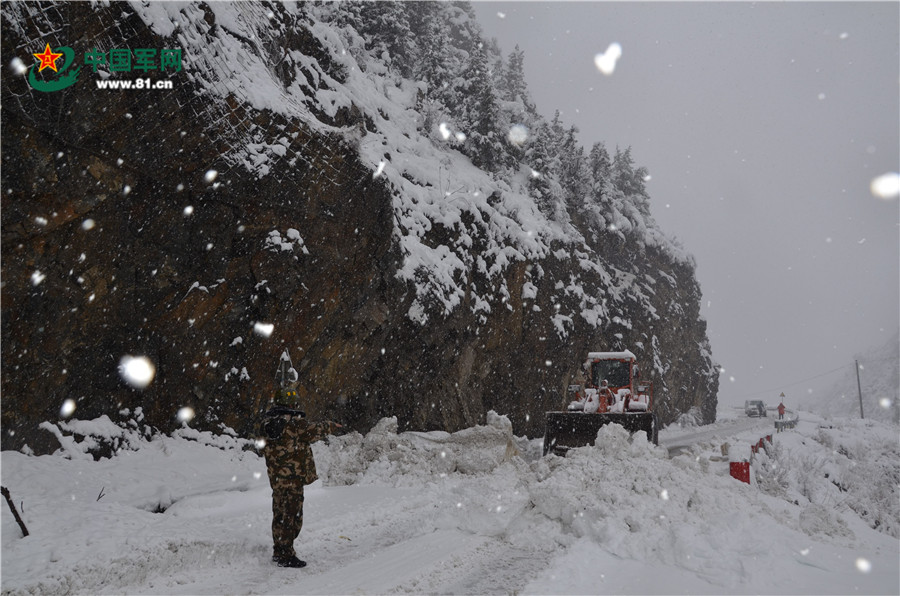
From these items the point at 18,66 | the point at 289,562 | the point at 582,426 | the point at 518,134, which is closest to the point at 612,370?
the point at 582,426

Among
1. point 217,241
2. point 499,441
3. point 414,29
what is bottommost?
point 499,441

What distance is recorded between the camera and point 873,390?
86.7 m

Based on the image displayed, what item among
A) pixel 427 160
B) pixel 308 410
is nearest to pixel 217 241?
pixel 308 410

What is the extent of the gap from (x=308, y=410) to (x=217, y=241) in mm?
4419

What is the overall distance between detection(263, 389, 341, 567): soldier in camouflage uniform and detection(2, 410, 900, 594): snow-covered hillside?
288 mm

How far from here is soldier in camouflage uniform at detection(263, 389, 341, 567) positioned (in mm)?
5109

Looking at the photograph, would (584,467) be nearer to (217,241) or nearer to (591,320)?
(217,241)

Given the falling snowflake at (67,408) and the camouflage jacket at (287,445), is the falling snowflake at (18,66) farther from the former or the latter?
the camouflage jacket at (287,445)

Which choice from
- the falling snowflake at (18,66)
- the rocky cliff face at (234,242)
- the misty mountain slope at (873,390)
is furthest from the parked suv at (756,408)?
the falling snowflake at (18,66)

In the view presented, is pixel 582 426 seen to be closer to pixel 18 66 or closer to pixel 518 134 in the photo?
pixel 18 66

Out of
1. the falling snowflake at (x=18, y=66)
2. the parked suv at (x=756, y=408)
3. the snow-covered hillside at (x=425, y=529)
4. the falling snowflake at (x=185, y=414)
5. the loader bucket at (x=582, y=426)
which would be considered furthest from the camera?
the parked suv at (x=756, y=408)

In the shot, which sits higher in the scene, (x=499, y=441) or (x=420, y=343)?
(x=420, y=343)

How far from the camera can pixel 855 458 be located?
60.5 ft

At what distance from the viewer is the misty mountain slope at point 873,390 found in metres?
77.5
